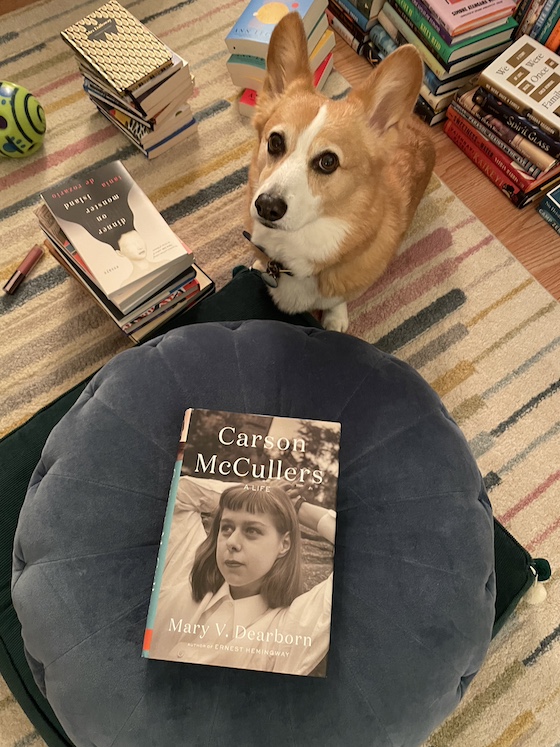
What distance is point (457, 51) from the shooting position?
5.79ft

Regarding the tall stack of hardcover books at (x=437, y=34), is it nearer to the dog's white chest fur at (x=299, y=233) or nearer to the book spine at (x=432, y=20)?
the book spine at (x=432, y=20)

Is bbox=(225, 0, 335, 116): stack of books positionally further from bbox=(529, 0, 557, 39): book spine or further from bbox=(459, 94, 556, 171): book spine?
bbox=(529, 0, 557, 39): book spine

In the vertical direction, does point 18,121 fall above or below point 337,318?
below

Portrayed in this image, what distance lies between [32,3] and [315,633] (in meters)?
2.41

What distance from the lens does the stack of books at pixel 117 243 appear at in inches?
53.5

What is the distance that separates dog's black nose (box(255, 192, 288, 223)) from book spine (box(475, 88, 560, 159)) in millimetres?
1072

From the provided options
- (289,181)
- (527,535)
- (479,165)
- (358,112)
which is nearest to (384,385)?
(289,181)

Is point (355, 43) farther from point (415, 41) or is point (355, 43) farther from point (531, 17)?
point (531, 17)

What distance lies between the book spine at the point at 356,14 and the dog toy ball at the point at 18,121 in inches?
46.7

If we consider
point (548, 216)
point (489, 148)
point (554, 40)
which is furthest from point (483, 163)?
point (554, 40)

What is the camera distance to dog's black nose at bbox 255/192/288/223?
3.73 ft

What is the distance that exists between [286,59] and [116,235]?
23.2 inches

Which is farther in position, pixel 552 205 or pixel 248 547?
pixel 552 205

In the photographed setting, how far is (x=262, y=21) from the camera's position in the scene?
180 cm
